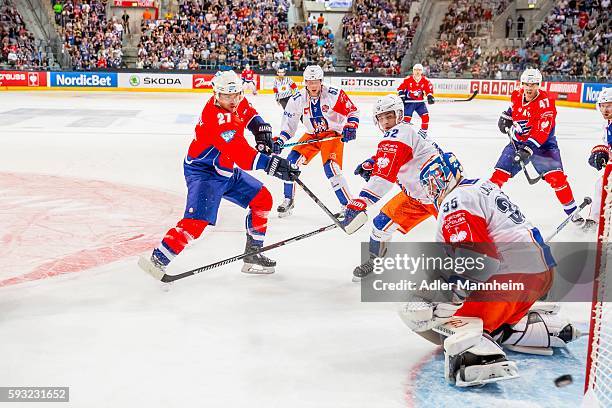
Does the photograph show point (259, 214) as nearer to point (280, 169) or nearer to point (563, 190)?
point (280, 169)

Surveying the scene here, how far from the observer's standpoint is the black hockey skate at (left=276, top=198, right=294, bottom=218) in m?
6.66

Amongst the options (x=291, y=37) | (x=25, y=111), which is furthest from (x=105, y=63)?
(x=25, y=111)

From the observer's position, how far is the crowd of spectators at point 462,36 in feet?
75.7

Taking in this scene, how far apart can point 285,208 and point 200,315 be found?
109 inches

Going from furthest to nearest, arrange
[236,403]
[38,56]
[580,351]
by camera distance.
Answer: [38,56] → [580,351] → [236,403]

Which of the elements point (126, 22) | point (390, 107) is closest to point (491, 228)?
point (390, 107)

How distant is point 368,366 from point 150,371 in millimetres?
1026

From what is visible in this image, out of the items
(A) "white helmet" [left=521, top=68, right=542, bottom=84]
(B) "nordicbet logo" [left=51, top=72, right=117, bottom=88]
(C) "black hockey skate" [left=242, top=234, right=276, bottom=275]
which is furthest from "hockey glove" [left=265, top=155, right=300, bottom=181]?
(B) "nordicbet logo" [left=51, top=72, right=117, bottom=88]

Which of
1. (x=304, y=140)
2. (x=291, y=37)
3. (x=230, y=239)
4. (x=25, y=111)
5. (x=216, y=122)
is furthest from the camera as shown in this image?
(x=291, y=37)

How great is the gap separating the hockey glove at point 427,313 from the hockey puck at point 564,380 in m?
0.54

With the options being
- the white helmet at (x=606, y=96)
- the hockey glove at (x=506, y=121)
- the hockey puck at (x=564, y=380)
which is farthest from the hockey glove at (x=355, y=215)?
the hockey glove at (x=506, y=121)

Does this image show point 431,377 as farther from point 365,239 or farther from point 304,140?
point 304,140

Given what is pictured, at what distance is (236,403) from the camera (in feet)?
9.61

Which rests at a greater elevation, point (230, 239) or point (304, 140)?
point (304, 140)
